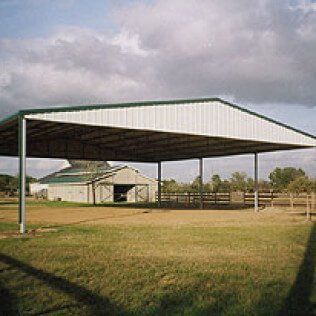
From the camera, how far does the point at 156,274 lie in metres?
8.53

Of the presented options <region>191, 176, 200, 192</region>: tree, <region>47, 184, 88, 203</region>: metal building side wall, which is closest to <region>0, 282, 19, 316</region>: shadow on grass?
<region>47, 184, 88, 203</region>: metal building side wall

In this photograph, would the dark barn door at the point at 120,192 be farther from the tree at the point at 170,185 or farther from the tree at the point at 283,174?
the tree at the point at 283,174

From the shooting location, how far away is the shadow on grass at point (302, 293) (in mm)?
6188

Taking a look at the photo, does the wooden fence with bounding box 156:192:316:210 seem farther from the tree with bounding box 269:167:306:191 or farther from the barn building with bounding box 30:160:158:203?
the tree with bounding box 269:167:306:191

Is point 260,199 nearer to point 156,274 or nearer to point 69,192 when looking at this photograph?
point 156,274

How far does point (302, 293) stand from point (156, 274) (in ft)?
9.36

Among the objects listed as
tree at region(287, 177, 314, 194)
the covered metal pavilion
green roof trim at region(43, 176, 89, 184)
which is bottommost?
tree at region(287, 177, 314, 194)

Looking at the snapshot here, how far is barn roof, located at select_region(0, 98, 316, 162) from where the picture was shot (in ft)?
59.8

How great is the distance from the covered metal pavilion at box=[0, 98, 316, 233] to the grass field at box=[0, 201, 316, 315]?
536 cm

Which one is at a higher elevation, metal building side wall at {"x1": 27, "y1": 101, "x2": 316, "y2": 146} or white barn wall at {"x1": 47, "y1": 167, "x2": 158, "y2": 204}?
metal building side wall at {"x1": 27, "y1": 101, "x2": 316, "y2": 146}

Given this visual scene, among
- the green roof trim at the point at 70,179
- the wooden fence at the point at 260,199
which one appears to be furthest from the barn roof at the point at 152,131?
the green roof trim at the point at 70,179

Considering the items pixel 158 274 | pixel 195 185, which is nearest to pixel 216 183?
pixel 195 185

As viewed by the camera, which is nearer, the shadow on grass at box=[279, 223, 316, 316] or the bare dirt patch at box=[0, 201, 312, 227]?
the shadow on grass at box=[279, 223, 316, 316]

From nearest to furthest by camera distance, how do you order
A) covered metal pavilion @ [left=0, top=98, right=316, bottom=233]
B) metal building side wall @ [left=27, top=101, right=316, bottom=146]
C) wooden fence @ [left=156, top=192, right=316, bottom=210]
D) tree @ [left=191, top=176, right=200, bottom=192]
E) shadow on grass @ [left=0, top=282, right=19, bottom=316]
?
shadow on grass @ [left=0, top=282, right=19, bottom=316] → covered metal pavilion @ [left=0, top=98, right=316, bottom=233] → metal building side wall @ [left=27, top=101, right=316, bottom=146] → wooden fence @ [left=156, top=192, right=316, bottom=210] → tree @ [left=191, top=176, right=200, bottom=192]
